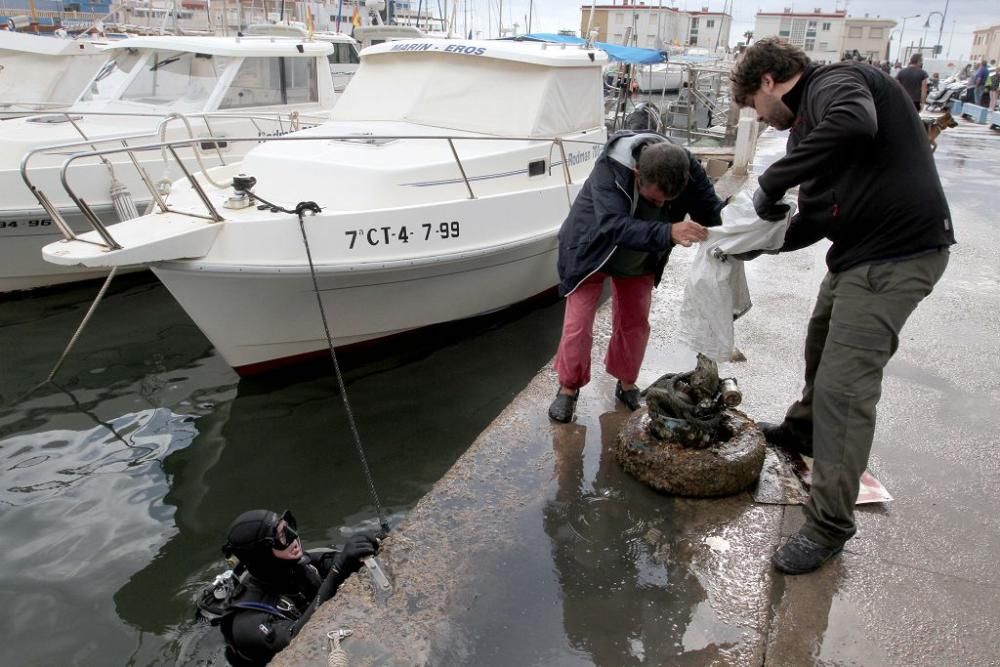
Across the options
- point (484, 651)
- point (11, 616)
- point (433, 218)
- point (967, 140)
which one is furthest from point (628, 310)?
point (967, 140)

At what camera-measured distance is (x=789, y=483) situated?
3.01m

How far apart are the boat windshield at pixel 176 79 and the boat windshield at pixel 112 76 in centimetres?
26

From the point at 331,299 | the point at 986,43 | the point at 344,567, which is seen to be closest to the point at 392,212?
the point at 331,299

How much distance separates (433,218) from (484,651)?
12.0 ft

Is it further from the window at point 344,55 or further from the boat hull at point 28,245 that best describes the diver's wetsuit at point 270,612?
the window at point 344,55

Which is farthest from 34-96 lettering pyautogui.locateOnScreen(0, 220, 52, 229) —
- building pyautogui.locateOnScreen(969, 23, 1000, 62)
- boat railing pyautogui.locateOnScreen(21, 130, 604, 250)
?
building pyautogui.locateOnScreen(969, 23, 1000, 62)

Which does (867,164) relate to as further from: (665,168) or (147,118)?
(147,118)

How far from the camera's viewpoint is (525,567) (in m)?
2.58

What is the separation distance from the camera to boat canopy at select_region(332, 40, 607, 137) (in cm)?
651

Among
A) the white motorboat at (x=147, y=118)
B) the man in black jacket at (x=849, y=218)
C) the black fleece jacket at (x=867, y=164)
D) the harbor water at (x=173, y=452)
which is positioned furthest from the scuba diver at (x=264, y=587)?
the white motorboat at (x=147, y=118)

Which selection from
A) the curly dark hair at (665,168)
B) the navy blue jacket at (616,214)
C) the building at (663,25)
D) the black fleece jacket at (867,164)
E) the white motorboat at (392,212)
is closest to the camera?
the black fleece jacket at (867,164)

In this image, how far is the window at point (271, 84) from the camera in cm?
844

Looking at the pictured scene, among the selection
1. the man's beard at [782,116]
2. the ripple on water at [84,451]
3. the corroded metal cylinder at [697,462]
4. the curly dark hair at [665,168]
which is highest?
the man's beard at [782,116]

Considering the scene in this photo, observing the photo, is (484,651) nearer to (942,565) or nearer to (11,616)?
(942,565)
